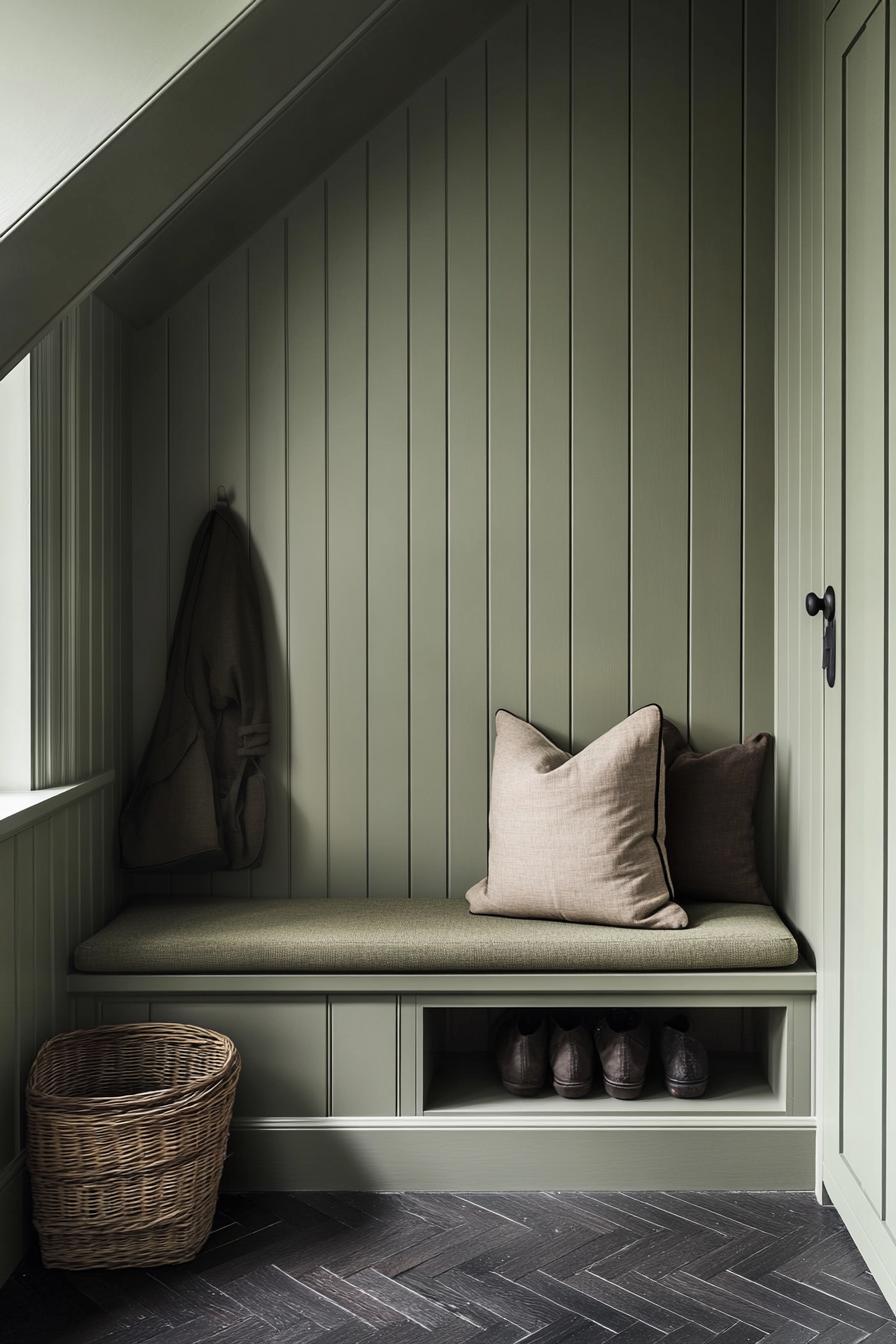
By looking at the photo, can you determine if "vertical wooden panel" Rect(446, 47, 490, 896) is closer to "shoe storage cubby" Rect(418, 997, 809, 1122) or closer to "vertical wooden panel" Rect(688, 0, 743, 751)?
"shoe storage cubby" Rect(418, 997, 809, 1122)

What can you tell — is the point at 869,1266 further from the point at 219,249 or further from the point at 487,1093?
the point at 219,249

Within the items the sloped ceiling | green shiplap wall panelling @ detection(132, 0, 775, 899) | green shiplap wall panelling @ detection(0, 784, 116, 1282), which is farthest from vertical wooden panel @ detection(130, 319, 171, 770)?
green shiplap wall panelling @ detection(0, 784, 116, 1282)

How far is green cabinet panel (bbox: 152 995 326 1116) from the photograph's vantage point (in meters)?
2.38

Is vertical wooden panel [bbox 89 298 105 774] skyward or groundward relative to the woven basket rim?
skyward

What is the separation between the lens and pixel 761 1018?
105 inches

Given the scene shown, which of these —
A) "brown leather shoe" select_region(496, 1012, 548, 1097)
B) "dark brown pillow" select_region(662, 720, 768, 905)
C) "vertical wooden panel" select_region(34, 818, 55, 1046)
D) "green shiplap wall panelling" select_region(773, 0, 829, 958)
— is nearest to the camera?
"vertical wooden panel" select_region(34, 818, 55, 1046)

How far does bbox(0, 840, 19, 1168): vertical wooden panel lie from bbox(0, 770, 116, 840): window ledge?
0.05 meters

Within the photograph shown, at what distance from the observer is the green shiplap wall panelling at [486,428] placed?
2.75 metres

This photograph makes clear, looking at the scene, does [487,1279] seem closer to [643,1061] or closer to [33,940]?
[643,1061]

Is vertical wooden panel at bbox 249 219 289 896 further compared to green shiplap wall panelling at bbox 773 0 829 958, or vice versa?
vertical wooden panel at bbox 249 219 289 896

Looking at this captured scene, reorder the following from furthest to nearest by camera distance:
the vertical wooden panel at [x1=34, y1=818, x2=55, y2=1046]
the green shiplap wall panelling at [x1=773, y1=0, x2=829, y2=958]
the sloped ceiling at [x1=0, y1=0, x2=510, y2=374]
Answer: the green shiplap wall panelling at [x1=773, y1=0, x2=829, y2=958]
the vertical wooden panel at [x1=34, y1=818, x2=55, y2=1046]
the sloped ceiling at [x1=0, y1=0, x2=510, y2=374]

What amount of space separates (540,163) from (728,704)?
139 cm

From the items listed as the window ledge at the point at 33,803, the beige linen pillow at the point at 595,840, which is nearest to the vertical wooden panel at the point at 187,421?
the window ledge at the point at 33,803

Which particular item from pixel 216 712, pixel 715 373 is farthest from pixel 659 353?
pixel 216 712
